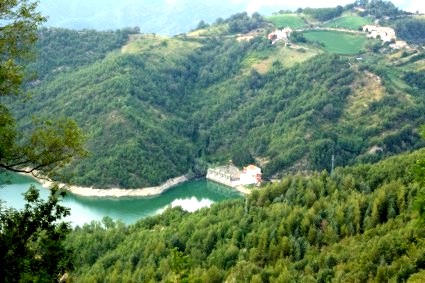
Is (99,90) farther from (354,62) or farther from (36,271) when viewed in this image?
(36,271)

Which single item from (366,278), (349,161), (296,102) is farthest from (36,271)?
(296,102)

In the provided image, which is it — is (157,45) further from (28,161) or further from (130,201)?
(28,161)

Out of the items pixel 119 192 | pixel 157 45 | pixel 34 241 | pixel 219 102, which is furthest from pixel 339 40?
pixel 34 241

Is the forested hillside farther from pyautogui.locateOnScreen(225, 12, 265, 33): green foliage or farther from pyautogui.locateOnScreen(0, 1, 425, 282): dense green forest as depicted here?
pyautogui.locateOnScreen(225, 12, 265, 33): green foliage

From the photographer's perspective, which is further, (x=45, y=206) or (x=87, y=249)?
(x=87, y=249)

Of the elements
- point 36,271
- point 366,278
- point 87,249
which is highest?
point 36,271

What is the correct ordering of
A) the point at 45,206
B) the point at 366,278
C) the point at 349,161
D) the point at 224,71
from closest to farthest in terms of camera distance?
1. the point at 45,206
2. the point at 366,278
3. the point at 349,161
4. the point at 224,71

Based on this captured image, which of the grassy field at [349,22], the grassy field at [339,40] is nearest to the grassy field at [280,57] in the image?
the grassy field at [339,40]
